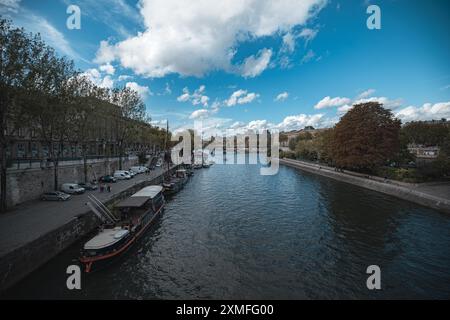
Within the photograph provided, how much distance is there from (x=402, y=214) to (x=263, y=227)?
17064 mm

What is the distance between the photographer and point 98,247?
1449cm

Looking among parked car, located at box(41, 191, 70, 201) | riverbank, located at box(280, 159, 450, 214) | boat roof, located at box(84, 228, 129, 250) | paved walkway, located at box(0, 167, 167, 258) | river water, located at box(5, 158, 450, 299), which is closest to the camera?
river water, located at box(5, 158, 450, 299)

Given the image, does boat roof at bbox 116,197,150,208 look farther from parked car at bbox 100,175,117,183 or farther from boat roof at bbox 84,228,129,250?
parked car at bbox 100,175,117,183

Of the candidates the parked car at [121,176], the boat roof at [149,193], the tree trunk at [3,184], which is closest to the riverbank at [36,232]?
the tree trunk at [3,184]

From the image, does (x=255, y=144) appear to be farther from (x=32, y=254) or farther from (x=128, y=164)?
(x=32, y=254)

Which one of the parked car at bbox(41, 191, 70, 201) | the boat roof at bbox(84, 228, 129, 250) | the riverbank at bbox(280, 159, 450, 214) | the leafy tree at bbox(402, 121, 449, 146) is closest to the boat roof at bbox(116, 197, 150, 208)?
the boat roof at bbox(84, 228, 129, 250)

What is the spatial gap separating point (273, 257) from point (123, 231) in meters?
10.7

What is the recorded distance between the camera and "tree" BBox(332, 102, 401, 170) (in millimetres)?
44281

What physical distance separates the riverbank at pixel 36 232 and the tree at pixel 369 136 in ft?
147

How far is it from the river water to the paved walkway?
2.10 metres

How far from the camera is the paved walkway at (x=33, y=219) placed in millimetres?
14102

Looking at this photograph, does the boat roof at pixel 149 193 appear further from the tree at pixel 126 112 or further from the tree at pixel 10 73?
the tree at pixel 126 112

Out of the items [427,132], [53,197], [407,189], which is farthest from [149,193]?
[427,132]

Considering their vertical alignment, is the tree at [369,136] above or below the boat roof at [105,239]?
above
